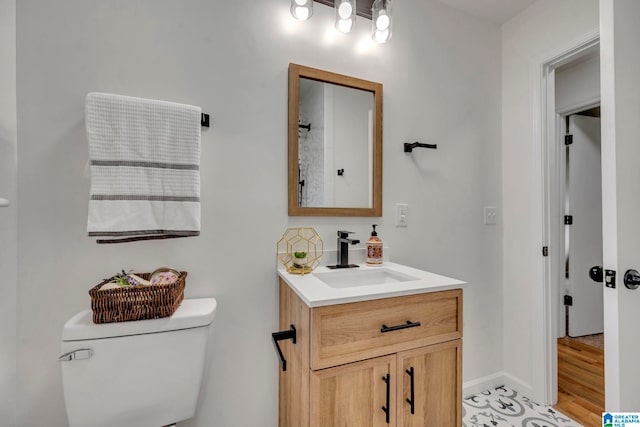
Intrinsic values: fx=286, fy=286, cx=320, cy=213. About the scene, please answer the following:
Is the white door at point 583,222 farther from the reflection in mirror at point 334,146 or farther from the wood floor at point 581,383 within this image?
the reflection in mirror at point 334,146

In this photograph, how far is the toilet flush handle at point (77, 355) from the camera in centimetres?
86

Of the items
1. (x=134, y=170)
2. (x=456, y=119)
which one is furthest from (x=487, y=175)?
(x=134, y=170)

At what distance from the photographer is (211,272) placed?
123cm

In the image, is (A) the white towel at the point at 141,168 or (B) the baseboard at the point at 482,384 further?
(B) the baseboard at the point at 482,384

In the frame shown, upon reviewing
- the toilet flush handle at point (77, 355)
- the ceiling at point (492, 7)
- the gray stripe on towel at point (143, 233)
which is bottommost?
the toilet flush handle at point (77, 355)

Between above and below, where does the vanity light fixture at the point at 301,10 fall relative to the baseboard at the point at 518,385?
above

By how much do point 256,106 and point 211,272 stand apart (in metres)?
0.77

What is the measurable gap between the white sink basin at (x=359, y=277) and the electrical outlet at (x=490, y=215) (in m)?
0.91

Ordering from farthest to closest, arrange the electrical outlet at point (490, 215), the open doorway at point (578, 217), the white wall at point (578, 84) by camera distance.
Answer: the open doorway at point (578, 217)
the white wall at point (578, 84)
the electrical outlet at point (490, 215)

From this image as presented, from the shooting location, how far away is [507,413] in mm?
1584

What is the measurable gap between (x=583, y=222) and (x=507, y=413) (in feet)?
6.51

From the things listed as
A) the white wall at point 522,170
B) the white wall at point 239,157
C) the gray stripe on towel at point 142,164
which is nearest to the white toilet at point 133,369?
the white wall at point 239,157

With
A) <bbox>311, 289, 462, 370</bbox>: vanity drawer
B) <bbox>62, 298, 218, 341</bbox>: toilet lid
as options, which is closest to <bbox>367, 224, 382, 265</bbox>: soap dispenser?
<bbox>311, 289, 462, 370</bbox>: vanity drawer

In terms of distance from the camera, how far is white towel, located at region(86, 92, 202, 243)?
3.17ft
